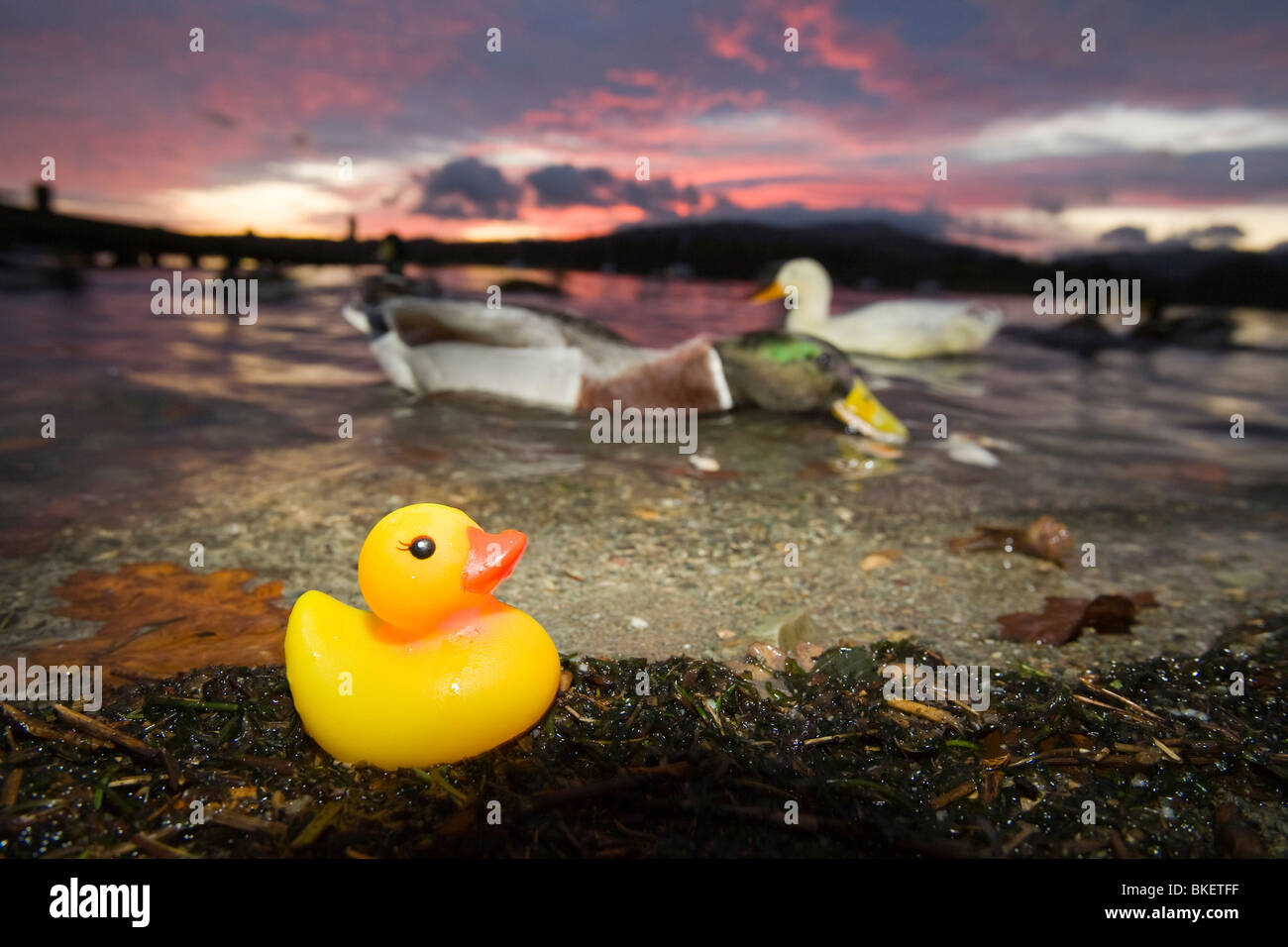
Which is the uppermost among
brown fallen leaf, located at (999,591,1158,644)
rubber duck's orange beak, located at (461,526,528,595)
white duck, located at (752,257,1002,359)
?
white duck, located at (752,257,1002,359)

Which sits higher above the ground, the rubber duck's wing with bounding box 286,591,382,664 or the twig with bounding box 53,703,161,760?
the rubber duck's wing with bounding box 286,591,382,664

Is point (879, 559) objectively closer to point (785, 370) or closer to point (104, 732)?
point (104, 732)

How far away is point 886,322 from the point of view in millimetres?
10297

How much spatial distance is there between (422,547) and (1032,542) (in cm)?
273

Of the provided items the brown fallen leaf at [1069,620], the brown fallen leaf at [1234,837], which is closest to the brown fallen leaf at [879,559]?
the brown fallen leaf at [1069,620]

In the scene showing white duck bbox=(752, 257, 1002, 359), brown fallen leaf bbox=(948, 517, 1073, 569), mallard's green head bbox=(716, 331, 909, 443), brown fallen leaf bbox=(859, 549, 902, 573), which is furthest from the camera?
white duck bbox=(752, 257, 1002, 359)

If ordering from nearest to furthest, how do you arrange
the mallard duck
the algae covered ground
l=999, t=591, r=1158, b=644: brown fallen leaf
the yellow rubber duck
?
the algae covered ground
the yellow rubber duck
l=999, t=591, r=1158, b=644: brown fallen leaf
the mallard duck

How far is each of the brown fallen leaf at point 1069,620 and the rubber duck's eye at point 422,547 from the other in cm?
196

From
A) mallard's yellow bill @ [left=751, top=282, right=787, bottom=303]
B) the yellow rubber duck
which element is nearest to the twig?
the yellow rubber duck

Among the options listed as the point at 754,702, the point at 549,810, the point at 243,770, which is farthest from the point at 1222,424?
the point at 243,770

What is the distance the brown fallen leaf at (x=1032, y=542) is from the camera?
3.27m

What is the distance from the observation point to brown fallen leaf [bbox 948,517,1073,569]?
3.27 meters

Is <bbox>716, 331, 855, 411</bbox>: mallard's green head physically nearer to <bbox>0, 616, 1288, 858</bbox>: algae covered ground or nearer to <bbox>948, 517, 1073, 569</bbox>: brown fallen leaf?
<bbox>948, 517, 1073, 569</bbox>: brown fallen leaf
